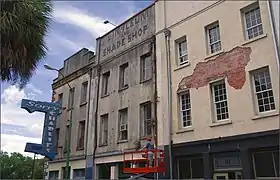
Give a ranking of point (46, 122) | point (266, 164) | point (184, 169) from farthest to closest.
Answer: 1. point (46, 122)
2. point (184, 169)
3. point (266, 164)

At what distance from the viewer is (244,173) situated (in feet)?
39.4

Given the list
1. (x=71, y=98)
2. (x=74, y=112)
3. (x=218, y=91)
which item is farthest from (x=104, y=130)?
(x=218, y=91)

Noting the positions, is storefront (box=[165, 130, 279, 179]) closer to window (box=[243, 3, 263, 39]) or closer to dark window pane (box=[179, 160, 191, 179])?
dark window pane (box=[179, 160, 191, 179])

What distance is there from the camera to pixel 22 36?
8.59 m

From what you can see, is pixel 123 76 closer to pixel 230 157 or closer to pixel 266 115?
pixel 230 157

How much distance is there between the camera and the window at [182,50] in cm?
1596

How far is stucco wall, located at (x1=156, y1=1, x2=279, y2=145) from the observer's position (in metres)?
12.3

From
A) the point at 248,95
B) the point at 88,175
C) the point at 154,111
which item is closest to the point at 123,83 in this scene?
the point at 154,111

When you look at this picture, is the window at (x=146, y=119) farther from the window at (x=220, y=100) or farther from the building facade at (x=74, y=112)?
the building facade at (x=74, y=112)

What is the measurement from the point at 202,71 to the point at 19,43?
8.76 meters

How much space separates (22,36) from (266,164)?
9733 millimetres

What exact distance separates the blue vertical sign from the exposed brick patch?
10.9 metres

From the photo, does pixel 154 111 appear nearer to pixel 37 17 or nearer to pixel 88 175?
pixel 88 175

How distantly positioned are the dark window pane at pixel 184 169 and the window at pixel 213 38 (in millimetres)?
5441
